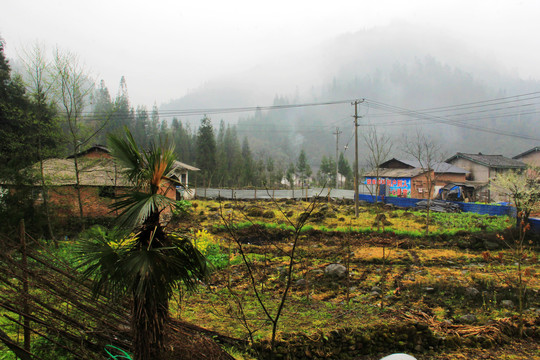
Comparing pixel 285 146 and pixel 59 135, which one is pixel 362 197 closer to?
pixel 59 135

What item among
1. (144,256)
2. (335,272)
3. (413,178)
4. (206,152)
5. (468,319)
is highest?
(206,152)

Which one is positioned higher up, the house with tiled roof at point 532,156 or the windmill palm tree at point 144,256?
the house with tiled roof at point 532,156

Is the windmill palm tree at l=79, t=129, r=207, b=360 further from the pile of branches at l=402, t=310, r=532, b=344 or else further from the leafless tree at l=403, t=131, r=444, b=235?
the leafless tree at l=403, t=131, r=444, b=235

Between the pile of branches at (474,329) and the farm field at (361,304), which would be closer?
the farm field at (361,304)

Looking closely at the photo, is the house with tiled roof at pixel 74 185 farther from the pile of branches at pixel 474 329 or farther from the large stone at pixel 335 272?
the pile of branches at pixel 474 329

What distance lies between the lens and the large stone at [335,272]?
805cm

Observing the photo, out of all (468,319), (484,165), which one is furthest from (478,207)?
(468,319)

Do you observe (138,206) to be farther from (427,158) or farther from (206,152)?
(206,152)

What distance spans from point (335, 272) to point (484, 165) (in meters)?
32.8

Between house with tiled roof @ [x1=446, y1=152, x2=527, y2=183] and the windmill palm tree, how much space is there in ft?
123

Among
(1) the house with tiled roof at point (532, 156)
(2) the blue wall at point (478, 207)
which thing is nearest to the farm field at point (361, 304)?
(2) the blue wall at point (478, 207)

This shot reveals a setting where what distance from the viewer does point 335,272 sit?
8.13 m

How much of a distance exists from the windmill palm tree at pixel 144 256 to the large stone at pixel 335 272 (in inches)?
245

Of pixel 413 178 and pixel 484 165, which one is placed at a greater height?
pixel 484 165
